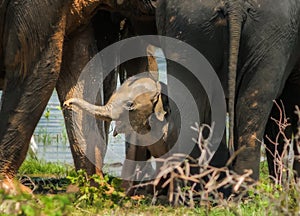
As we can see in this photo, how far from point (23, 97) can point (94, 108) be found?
1.24ft

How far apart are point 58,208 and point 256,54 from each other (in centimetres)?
165

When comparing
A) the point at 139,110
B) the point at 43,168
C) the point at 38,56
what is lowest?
the point at 43,168

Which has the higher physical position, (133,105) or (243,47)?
(243,47)

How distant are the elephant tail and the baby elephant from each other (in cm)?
68

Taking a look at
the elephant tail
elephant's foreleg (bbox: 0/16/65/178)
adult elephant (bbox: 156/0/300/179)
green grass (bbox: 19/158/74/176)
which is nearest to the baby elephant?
Answer: elephant's foreleg (bbox: 0/16/65/178)

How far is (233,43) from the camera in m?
4.97

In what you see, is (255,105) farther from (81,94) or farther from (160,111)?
(81,94)

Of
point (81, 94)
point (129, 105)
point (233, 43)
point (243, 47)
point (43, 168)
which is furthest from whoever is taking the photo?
point (43, 168)

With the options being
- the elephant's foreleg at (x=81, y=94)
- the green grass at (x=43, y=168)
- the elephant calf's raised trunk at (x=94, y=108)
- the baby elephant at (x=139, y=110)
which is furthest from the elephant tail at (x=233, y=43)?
the green grass at (x=43, y=168)

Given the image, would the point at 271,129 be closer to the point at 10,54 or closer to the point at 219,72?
the point at 219,72

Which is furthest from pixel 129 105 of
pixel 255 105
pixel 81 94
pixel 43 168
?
pixel 43 168

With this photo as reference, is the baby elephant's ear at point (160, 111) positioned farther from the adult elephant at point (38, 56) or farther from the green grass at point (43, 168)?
the green grass at point (43, 168)

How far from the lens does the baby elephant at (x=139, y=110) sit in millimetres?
5730

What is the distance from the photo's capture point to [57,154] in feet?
27.7
